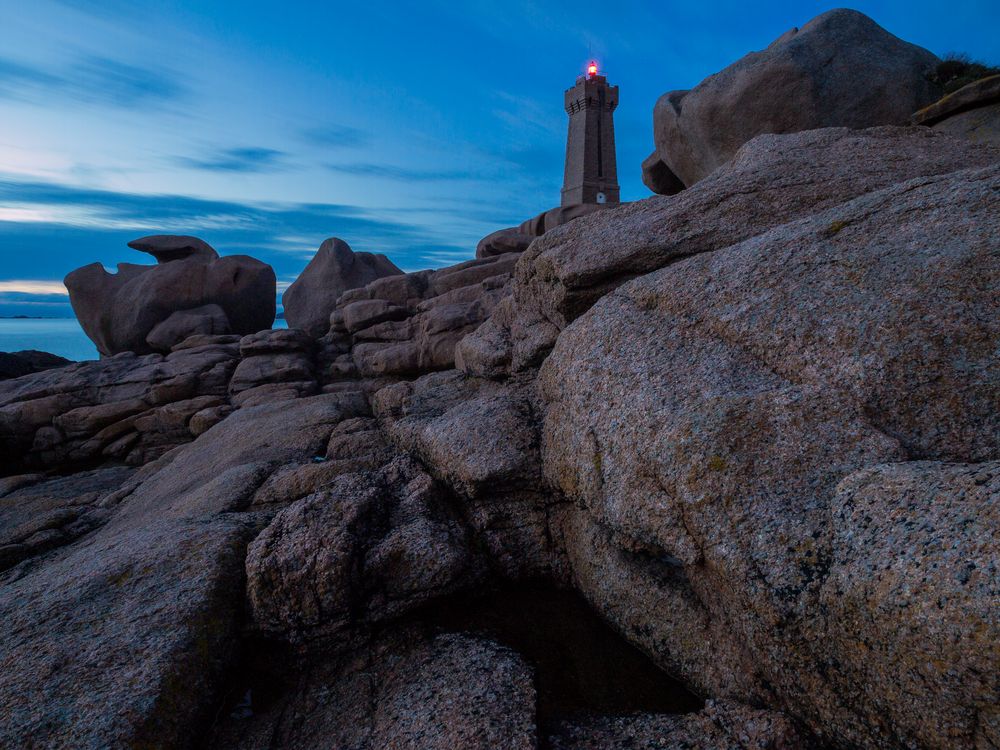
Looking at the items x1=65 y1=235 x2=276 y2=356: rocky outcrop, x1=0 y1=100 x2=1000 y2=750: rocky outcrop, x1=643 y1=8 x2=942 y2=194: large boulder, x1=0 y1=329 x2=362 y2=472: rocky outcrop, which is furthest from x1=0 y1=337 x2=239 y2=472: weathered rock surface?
x1=643 y1=8 x2=942 y2=194: large boulder

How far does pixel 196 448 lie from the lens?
14.8m

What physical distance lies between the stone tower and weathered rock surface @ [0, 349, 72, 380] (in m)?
52.2

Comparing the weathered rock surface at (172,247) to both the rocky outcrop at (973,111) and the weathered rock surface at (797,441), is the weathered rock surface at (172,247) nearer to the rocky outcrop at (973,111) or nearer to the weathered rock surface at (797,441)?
the weathered rock surface at (797,441)

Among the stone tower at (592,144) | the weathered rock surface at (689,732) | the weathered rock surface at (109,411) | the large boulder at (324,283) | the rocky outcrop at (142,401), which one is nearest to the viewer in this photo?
the weathered rock surface at (689,732)

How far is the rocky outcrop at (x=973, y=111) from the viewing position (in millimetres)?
13930

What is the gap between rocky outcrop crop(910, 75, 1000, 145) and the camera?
13.9 m

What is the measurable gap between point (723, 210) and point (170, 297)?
33723mm

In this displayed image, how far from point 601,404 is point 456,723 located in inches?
154

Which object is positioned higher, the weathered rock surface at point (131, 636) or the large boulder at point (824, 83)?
the large boulder at point (824, 83)

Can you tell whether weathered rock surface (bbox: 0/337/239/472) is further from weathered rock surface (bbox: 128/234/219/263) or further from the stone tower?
the stone tower

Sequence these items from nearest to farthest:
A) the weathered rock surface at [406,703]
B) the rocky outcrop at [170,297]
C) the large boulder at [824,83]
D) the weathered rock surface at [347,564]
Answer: the weathered rock surface at [406,703] → the weathered rock surface at [347,564] → the large boulder at [824,83] → the rocky outcrop at [170,297]

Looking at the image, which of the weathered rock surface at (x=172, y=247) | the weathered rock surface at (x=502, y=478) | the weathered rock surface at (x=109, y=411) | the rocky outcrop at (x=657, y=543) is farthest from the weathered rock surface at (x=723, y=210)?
the weathered rock surface at (x=172, y=247)

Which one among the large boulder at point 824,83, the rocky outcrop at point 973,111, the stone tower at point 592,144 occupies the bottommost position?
the rocky outcrop at point 973,111

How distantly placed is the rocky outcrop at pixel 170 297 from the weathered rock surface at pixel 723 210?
2660 centimetres
